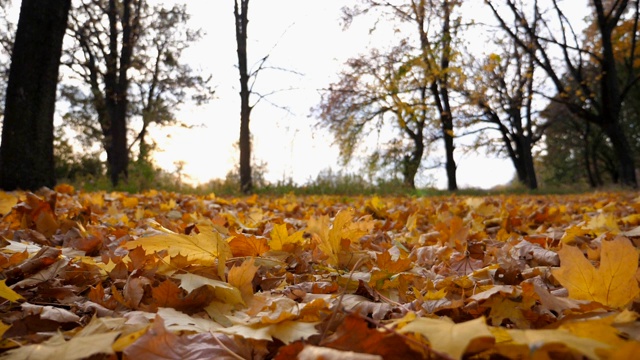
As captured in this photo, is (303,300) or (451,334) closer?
(451,334)

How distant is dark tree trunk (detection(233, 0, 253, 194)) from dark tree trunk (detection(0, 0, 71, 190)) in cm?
752

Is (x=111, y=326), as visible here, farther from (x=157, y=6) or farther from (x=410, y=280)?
(x=157, y=6)

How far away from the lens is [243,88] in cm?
1262

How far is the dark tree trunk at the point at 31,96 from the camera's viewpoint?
477cm

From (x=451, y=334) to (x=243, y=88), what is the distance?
12.6 m

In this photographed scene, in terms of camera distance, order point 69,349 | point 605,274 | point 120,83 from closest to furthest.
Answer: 1. point 69,349
2. point 605,274
3. point 120,83

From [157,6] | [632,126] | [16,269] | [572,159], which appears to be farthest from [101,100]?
[572,159]

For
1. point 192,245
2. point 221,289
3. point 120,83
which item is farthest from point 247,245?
point 120,83

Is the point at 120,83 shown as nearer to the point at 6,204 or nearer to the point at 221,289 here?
the point at 6,204

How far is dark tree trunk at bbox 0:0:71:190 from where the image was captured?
15.6 feet

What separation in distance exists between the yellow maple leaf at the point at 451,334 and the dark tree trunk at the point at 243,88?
39.4 feet

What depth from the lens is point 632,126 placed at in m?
24.2

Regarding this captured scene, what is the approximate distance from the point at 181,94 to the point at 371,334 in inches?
902

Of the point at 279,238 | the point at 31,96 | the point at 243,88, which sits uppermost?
the point at 243,88
